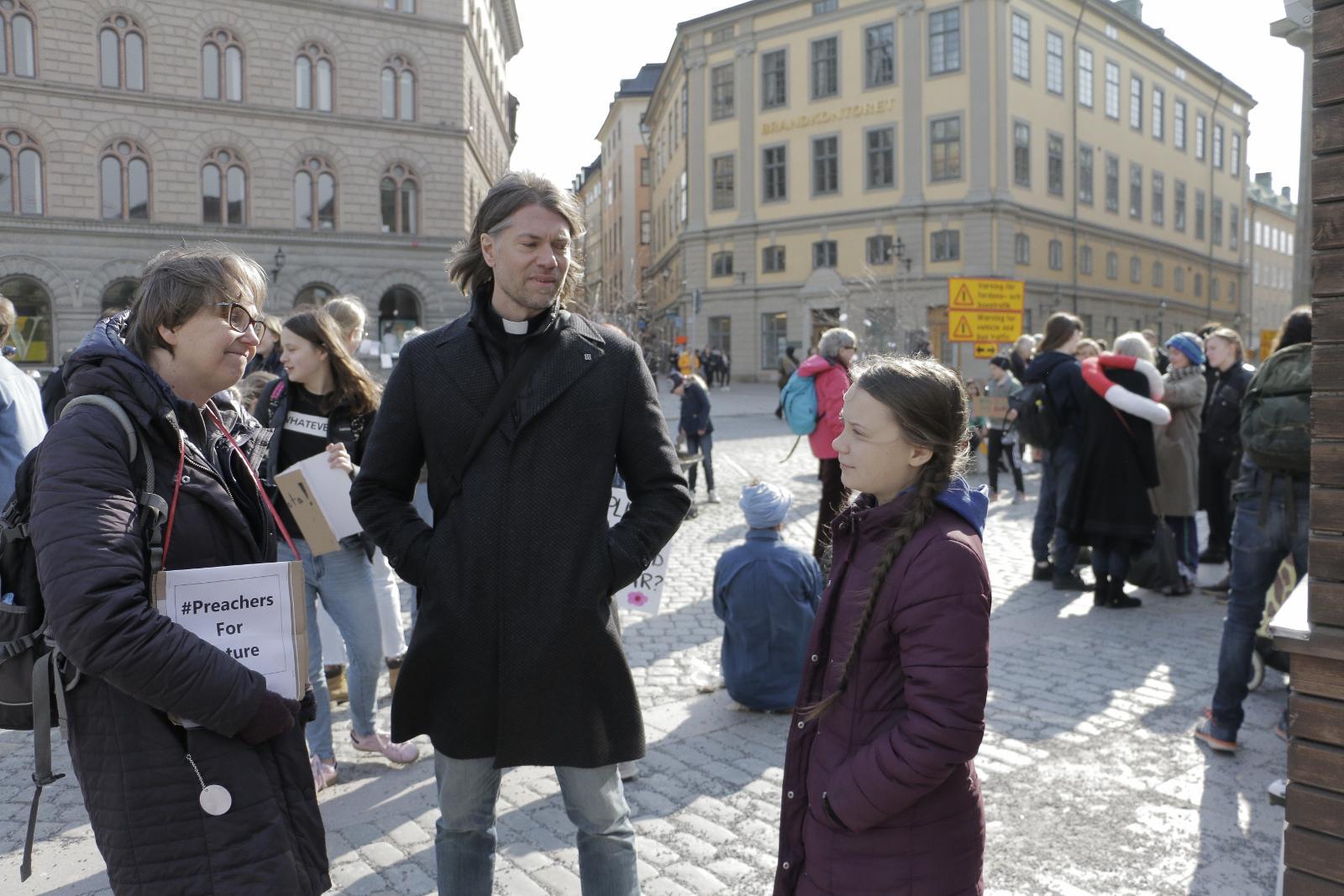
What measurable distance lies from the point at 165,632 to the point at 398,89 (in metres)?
41.7

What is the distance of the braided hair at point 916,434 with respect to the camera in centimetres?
235

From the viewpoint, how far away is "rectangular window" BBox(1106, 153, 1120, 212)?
50.0m

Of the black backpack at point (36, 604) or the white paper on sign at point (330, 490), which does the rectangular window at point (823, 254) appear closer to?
the white paper on sign at point (330, 490)

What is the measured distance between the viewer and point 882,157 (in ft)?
144

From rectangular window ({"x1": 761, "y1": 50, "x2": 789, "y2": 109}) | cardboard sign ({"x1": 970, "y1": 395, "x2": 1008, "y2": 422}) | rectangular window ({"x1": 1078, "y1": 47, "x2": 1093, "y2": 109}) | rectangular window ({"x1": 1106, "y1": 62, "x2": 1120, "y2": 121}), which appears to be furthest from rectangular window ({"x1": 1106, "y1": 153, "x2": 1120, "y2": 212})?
cardboard sign ({"x1": 970, "y1": 395, "x2": 1008, "y2": 422})

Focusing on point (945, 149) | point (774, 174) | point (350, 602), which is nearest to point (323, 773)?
point (350, 602)

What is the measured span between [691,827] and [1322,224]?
2.97m

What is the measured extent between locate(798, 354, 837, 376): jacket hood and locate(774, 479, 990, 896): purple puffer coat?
512 cm

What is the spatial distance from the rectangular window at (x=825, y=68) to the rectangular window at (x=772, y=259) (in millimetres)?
6602

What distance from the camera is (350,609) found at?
4.69 m

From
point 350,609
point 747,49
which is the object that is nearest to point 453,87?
point 747,49

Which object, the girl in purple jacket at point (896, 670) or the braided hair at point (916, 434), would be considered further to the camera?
the braided hair at point (916, 434)

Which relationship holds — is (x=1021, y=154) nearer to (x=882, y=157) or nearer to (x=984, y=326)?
(x=882, y=157)

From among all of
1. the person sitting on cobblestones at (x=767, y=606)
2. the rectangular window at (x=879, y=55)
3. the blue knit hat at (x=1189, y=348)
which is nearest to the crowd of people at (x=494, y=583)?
the person sitting on cobblestones at (x=767, y=606)
